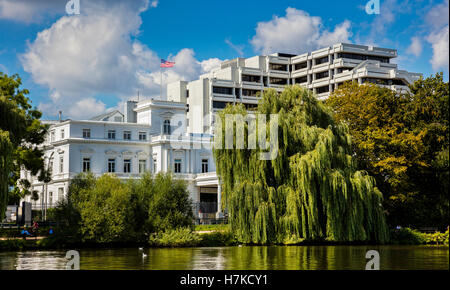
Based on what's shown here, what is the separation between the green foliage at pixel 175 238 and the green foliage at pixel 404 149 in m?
12.6

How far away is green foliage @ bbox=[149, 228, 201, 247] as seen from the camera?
126 feet

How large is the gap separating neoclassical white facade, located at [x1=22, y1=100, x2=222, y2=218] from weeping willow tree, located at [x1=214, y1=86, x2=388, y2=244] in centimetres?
3503

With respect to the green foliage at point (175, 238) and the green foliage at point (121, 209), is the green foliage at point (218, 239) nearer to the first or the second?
the green foliage at point (175, 238)

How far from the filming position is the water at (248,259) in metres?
24.5

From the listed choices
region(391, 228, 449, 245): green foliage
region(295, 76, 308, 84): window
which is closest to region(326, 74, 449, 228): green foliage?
region(391, 228, 449, 245): green foliage

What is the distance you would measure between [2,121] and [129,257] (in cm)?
1336

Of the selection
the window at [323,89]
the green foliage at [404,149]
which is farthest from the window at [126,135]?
the window at [323,89]

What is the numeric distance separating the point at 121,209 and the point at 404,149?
18615 millimetres

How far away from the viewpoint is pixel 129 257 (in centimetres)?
3083

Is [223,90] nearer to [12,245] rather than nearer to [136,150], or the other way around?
[136,150]
